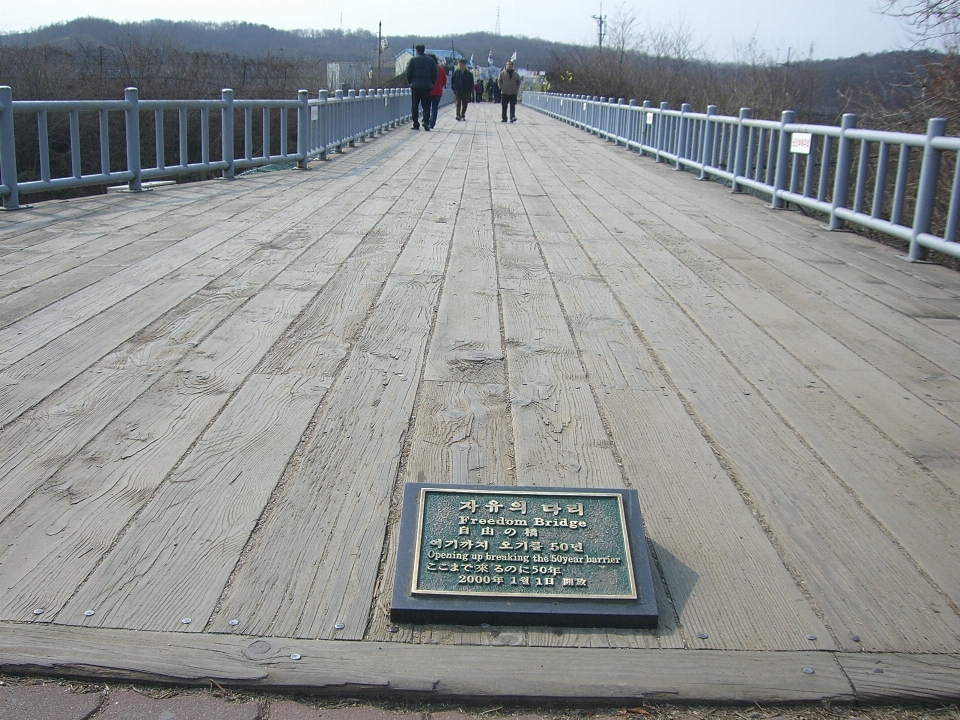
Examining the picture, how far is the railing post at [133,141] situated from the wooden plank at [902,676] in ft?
30.4

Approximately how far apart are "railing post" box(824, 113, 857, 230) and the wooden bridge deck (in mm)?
1660

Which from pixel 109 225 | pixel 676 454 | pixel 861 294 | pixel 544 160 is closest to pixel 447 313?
pixel 676 454

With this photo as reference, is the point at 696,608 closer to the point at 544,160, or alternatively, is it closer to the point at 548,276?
the point at 548,276

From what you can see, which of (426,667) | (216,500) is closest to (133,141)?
(216,500)

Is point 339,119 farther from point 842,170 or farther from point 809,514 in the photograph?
point 809,514

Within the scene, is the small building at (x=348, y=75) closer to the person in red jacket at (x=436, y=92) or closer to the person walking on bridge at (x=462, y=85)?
the person walking on bridge at (x=462, y=85)

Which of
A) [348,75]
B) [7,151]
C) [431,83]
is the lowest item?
[7,151]

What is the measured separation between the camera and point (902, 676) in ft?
7.09

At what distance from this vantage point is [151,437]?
131 inches

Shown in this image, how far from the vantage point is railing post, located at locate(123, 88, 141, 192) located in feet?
32.7

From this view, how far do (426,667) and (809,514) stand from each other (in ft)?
4.43

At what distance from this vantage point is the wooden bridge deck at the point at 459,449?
7.25 feet

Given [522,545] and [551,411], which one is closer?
[522,545]

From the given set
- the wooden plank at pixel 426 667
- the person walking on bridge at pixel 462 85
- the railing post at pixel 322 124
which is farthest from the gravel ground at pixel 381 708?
the person walking on bridge at pixel 462 85
